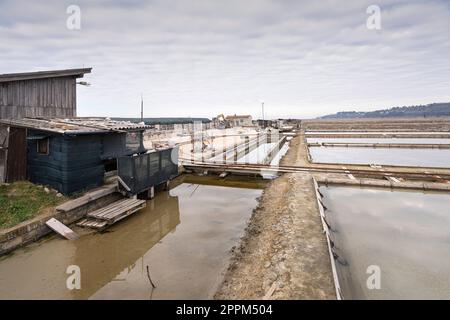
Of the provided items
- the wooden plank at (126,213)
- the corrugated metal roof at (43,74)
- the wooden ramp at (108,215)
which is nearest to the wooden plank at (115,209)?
the wooden ramp at (108,215)

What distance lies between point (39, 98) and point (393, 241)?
16.4 meters

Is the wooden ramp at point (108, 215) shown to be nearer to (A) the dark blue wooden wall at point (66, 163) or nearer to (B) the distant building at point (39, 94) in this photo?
(A) the dark blue wooden wall at point (66, 163)

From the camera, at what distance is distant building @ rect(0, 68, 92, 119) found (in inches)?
453

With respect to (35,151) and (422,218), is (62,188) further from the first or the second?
(422,218)

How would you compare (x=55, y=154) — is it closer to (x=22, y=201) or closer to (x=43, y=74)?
(x=22, y=201)

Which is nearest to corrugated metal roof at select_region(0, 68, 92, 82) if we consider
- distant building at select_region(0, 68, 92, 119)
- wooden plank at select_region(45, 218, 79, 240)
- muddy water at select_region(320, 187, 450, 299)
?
distant building at select_region(0, 68, 92, 119)

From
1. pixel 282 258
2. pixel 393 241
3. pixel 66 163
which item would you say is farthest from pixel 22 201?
pixel 393 241

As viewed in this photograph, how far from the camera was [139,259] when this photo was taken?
24.7 feet

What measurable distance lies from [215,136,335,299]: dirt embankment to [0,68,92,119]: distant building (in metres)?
11.7

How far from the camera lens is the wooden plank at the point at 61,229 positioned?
8453 millimetres

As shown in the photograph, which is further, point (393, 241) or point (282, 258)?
point (393, 241)
